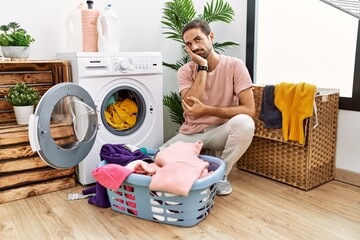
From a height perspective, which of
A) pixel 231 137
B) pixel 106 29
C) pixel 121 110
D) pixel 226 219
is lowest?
pixel 226 219

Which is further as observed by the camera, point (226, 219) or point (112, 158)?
point (112, 158)

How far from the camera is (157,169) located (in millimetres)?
1584

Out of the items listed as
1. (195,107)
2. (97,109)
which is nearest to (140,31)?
(97,109)

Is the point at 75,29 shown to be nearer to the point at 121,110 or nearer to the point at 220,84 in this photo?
the point at 121,110

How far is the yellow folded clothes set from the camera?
218 centimetres

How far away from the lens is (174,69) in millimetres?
2723

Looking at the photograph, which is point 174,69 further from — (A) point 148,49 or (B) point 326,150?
(B) point 326,150

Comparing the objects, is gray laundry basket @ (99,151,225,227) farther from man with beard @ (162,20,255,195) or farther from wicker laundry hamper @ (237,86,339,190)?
wicker laundry hamper @ (237,86,339,190)

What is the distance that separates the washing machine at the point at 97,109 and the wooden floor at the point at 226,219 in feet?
0.92

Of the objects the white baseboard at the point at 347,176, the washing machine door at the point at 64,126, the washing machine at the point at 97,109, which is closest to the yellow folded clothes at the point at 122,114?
the washing machine at the point at 97,109

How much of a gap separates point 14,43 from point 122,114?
0.78 m

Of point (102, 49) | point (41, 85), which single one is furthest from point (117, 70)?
point (41, 85)

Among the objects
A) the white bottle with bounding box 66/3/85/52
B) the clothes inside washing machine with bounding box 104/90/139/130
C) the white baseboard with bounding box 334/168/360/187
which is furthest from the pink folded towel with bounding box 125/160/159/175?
the white baseboard with bounding box 334/168/360/187

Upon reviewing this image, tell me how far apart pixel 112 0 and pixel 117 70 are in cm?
76
